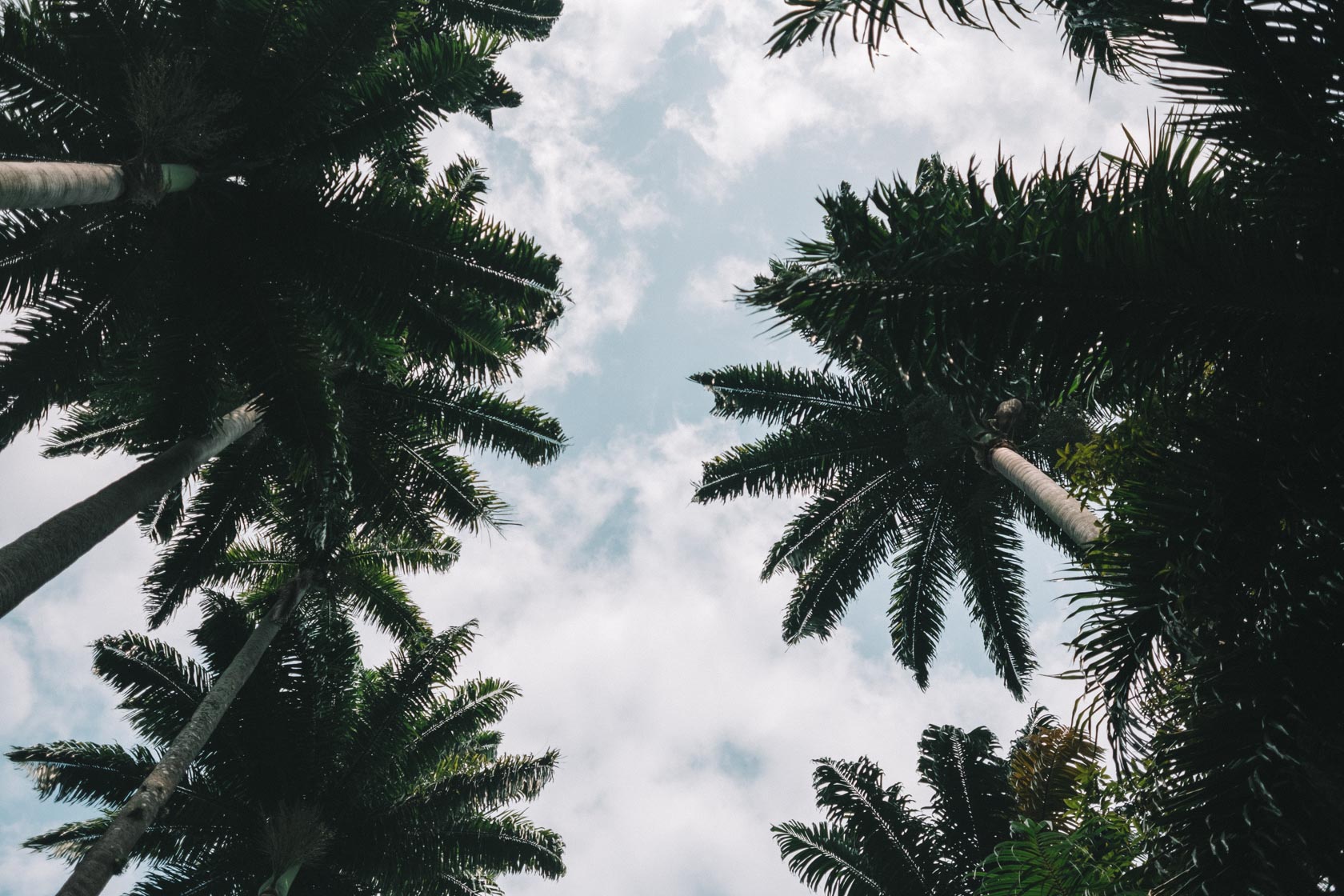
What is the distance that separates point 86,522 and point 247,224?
3.54 meters

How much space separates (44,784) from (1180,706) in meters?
15.0

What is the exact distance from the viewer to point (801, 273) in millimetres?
4102

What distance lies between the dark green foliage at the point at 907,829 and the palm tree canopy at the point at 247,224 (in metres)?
8.03

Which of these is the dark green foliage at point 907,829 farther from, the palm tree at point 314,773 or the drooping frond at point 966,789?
the palm tree at point 314,773

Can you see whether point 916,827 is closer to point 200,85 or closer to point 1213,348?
point 1213,348

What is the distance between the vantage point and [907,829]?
37.0 feet

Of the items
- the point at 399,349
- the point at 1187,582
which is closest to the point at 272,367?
the point at 399,349

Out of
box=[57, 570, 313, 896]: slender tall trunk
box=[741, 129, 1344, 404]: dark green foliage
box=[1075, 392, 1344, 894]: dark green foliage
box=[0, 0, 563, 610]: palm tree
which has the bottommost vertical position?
box=[1075, 392, 1344, 894]: dark green foliage

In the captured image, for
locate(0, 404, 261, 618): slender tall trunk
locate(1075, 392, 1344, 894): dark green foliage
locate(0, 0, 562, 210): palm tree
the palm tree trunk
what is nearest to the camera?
locate(1075, 392, 1344, 894): dark green foliage

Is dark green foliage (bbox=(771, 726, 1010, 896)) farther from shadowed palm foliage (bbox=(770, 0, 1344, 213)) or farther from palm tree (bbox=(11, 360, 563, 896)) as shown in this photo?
Result: shadowed palm foliage (bbox=(770, 0, 1344, 213))

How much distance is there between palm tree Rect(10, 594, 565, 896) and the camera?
12.6 m

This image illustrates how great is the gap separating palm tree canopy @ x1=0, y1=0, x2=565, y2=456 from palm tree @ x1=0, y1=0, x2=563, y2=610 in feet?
0.06

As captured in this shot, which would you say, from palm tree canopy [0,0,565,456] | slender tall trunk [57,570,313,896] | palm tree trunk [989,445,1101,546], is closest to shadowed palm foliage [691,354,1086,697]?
palm tree trunk [989,445,1101,546]

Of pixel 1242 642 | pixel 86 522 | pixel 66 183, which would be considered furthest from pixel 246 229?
pixel 1242 642
